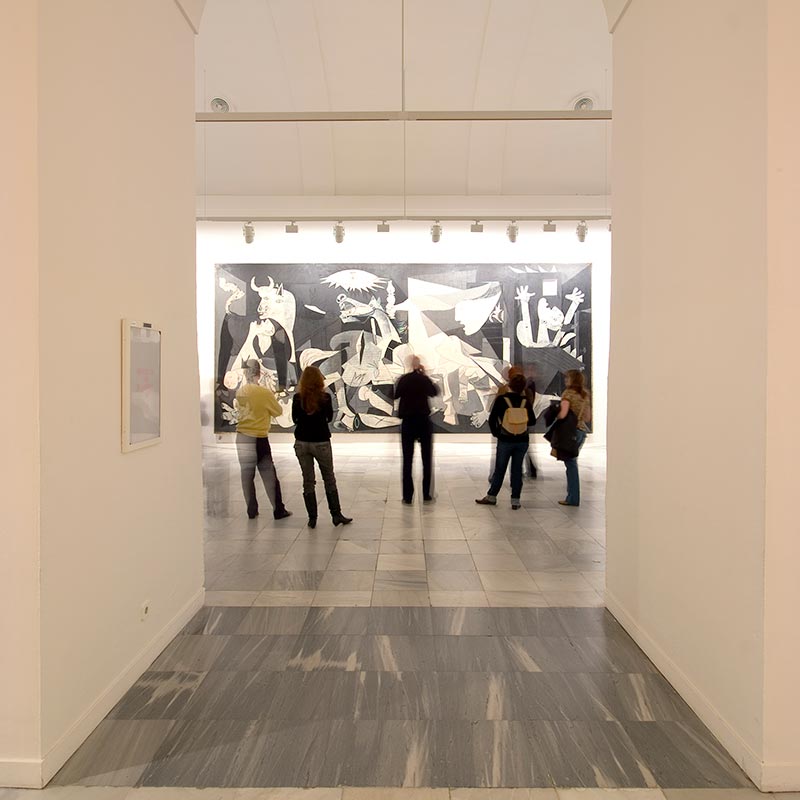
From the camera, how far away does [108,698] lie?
3.90 metres

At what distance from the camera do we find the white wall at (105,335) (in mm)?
3320

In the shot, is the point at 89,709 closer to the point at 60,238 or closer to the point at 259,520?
the point at 60,238

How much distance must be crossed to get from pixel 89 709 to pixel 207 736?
68 centimetres

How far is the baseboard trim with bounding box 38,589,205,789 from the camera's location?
3.32 metres

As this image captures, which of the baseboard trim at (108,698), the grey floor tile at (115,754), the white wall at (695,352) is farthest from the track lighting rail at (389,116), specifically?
the grey floor tile at (115,754)

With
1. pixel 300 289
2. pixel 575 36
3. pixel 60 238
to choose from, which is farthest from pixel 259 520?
pixel 575 36

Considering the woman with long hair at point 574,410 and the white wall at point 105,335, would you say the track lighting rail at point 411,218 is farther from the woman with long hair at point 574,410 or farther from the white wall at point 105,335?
the white wall at point 105,335

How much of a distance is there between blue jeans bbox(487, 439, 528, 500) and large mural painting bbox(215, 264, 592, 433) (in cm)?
564

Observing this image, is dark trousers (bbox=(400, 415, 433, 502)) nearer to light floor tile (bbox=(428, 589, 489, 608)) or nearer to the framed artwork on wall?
light floor tile (bbox=(428, 589, 489, 608))

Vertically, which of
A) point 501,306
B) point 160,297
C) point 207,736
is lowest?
point 207,736

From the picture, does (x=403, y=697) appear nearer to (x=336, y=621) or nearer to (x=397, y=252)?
(x=336, y=621)

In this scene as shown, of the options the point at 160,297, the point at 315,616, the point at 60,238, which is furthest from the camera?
the point at 315,616

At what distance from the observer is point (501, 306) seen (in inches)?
626

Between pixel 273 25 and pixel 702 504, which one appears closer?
pixel 702 504
